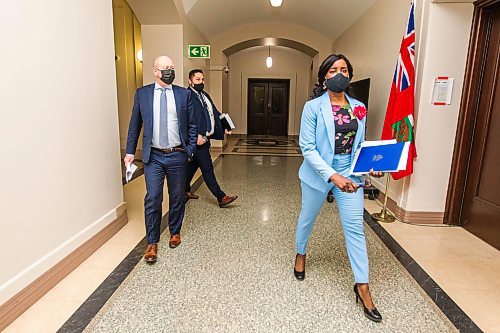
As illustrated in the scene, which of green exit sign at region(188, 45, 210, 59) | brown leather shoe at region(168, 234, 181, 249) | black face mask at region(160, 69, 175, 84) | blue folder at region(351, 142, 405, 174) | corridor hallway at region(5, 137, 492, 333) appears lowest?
corridor hallway at region(5, 137, 492, 333)

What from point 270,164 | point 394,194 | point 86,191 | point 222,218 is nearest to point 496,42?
point 394,194

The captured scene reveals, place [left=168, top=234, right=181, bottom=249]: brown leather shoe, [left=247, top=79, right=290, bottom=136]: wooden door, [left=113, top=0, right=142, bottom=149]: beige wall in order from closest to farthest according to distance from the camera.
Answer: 1. [left=168, top=234, right=181, bottom=249]: brown leather shoe
2. [left=113, top=0, right=142, bottom=149]: beige wall
3. [left=247, top=79, right=290, bottom=136]: wooden door

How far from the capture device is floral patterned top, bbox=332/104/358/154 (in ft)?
6.26

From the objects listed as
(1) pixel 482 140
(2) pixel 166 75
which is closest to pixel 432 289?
(1) pixel 482 140

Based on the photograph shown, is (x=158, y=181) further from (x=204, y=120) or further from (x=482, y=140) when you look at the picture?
(x=482, y=140)

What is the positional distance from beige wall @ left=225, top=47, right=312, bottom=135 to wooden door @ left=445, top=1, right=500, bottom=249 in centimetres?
980

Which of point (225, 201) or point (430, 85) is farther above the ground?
point (430, 85)

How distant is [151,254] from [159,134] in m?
0.91

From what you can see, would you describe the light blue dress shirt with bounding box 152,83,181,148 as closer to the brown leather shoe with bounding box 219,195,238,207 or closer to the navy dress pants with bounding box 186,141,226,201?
the navy dress pants with bounding box 186,141,226,201

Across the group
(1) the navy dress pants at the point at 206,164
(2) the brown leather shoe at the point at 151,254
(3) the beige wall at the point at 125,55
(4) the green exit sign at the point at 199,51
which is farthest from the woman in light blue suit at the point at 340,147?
(3) the beige wall at the point at 125,55

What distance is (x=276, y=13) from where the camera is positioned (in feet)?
25.5

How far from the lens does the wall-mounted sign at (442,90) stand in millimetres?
3184

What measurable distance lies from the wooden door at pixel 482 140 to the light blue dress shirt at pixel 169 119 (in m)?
2.73

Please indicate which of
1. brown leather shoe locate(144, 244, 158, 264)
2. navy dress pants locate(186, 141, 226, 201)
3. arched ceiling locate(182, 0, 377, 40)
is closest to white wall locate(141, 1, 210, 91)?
arched ceiling locate(182, 0, 377, 40)
